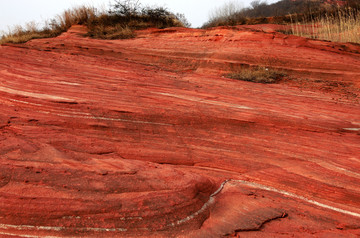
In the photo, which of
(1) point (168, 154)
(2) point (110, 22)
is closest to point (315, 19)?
(2) point (110, 22)

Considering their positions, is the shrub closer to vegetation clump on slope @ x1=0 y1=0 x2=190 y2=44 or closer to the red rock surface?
the red rock surface

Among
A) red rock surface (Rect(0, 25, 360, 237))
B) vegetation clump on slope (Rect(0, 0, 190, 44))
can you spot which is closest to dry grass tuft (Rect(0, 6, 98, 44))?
vegetation clump on slope (Rect(0, 0, 190, 44))

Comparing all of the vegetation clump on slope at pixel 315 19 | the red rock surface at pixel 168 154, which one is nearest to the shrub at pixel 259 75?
the red rock surface at pixel 168 154

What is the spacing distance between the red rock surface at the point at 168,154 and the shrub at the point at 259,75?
60 centimetres

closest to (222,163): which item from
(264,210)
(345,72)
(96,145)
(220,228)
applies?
(264,210)

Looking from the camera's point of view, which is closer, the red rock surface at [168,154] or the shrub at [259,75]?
the red rock surface at [168,154]

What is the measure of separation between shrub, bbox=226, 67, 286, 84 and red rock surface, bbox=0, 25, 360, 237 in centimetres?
60

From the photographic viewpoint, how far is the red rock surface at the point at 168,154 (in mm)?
2031

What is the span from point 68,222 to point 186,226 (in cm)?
73

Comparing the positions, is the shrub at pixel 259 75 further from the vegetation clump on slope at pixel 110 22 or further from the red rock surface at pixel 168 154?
the vegetation clump on slope at pixel 110 22

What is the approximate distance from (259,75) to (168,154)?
409cm

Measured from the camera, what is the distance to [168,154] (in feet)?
10.1

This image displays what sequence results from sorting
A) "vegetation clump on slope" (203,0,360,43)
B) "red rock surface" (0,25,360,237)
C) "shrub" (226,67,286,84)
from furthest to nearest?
1. "vegetation clump on slope" (203,0,360,43)
2. "shrub" (226,67,286,84)
3. "red rock surface" (0,25,360,237)

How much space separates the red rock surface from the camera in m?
2.03
